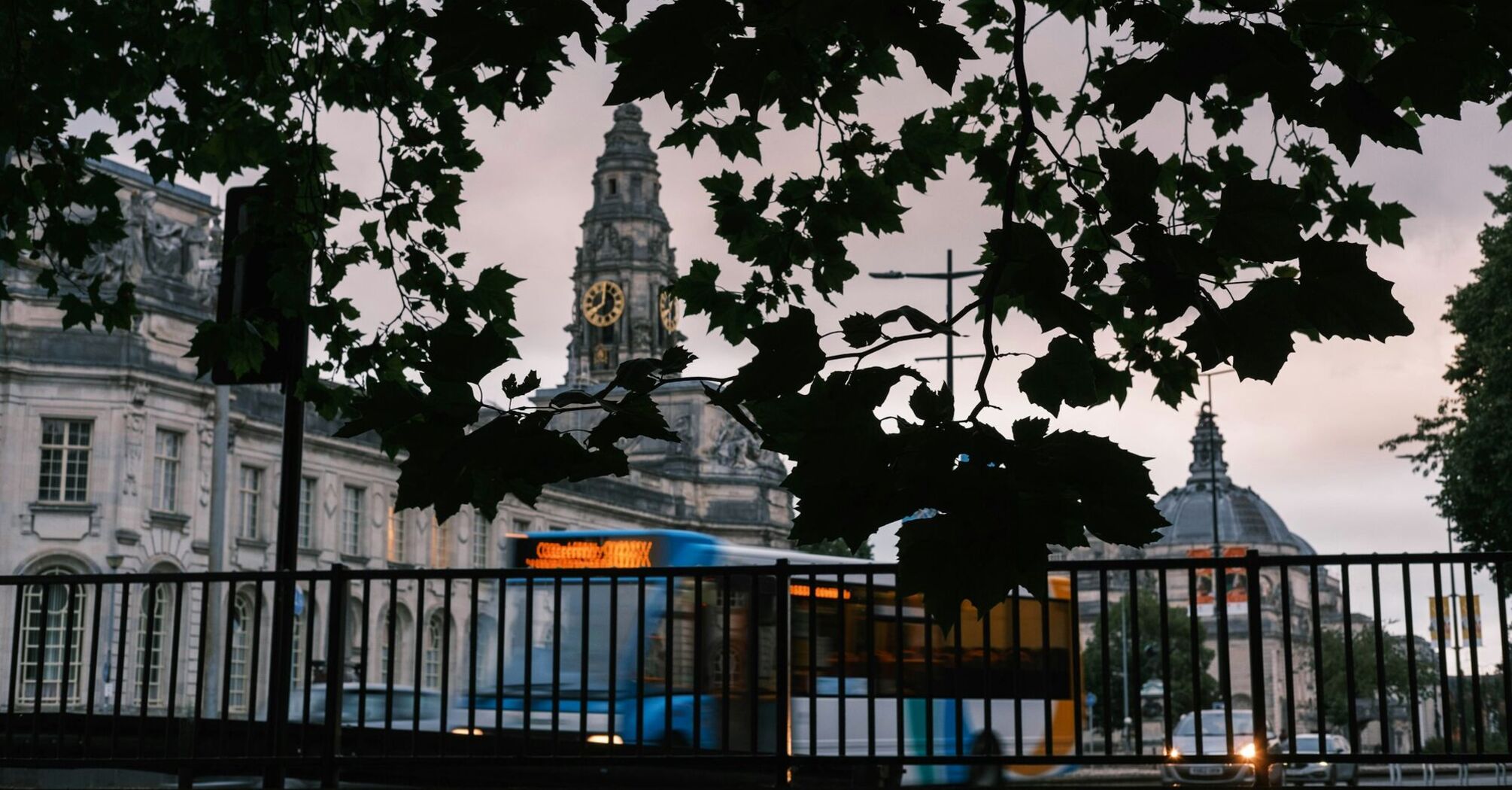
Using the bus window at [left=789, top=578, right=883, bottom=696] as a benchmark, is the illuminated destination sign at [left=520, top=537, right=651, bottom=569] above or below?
above

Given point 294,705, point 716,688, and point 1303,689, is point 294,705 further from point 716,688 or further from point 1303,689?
point 1303,689

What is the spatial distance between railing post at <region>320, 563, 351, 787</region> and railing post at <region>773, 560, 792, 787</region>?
1.90m

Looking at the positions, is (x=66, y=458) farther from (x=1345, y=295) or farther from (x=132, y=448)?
(x=1345, y=295)

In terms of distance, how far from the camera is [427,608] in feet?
194

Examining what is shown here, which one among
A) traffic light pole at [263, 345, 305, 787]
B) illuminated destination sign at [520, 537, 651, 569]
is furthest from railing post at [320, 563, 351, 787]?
illuminated destination sign at [520, 537, 651, 569]

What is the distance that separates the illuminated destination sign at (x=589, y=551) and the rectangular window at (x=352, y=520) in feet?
132

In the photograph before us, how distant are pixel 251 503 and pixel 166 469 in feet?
11.7

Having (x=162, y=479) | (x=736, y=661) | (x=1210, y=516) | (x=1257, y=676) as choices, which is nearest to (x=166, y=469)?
(x=162, y=479)

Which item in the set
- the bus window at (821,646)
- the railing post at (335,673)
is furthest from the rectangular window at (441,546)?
the railing post at (335,673)

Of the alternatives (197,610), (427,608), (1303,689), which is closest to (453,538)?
(427,608)

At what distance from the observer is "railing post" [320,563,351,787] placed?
23.8ft

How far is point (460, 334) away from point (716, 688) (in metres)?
13.1

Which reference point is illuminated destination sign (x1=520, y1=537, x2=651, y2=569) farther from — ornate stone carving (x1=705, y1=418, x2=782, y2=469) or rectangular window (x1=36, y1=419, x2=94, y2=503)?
ornate stone carving (x1=705, y1=418, x2=782, y2=469)

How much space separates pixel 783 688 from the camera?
6.84m
